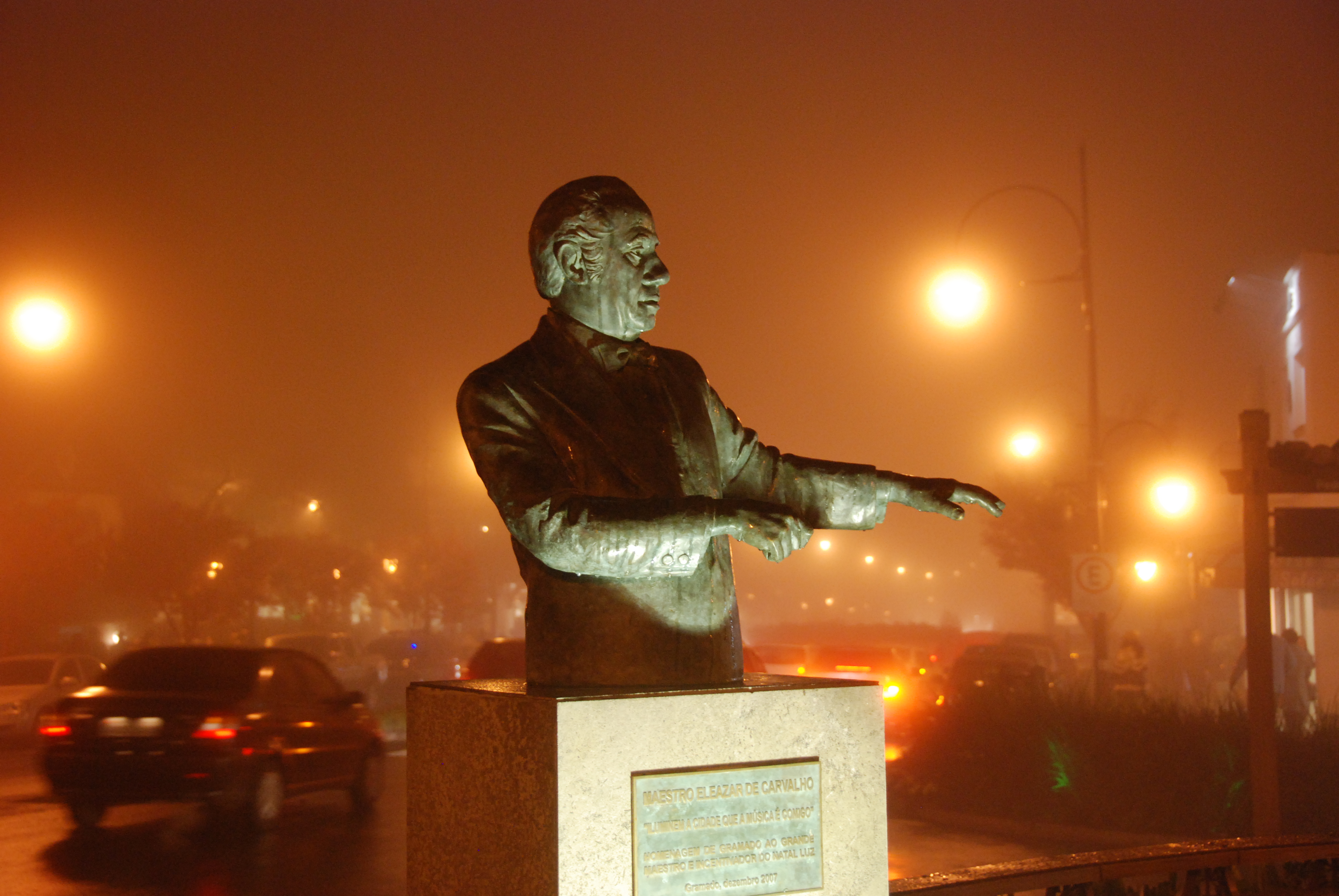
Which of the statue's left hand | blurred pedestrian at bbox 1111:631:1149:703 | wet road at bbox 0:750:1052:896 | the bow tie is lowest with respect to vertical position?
wet road at bbox 0:750:1052:896

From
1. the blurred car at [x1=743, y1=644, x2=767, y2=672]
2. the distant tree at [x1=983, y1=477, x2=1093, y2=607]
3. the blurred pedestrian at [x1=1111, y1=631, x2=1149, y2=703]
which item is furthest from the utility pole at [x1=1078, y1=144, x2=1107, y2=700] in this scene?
the distant tree at [x1=983, y1=477, x2=1093, y2=607]

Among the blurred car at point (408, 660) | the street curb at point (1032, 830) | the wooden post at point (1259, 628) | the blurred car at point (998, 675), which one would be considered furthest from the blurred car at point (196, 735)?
the blurred car at point (408, 660)

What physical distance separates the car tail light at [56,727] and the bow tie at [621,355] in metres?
9.07

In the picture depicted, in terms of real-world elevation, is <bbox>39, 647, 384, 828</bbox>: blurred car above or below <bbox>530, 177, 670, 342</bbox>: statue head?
below

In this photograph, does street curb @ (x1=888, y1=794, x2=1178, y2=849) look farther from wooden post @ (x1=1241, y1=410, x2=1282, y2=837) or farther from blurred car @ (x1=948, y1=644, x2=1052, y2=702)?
blurred car @ (x1=948, y1=644, x2=1052, y2=702)

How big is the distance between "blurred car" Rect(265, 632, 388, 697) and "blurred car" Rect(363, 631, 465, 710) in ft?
1.34

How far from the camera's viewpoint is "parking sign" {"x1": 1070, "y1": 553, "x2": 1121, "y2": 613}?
16906 millimetres

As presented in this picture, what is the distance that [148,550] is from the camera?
37.8 meters

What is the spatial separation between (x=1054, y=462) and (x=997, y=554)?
509cm

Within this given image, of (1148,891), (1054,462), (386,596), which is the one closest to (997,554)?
(1054,462)

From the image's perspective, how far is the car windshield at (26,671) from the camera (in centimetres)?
2150

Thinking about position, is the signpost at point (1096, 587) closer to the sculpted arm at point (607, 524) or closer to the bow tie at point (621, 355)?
the bow tie at point (621, 355)

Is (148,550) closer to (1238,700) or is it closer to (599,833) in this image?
(1238,700)

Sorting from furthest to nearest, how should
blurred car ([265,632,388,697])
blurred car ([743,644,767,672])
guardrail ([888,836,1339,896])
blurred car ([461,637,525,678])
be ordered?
blurred car ([265,632,388,697]), blurred car ([461,637,525,678]), blurred car ([743,644,767,672]), guardrail ([888,836,1339,896])
